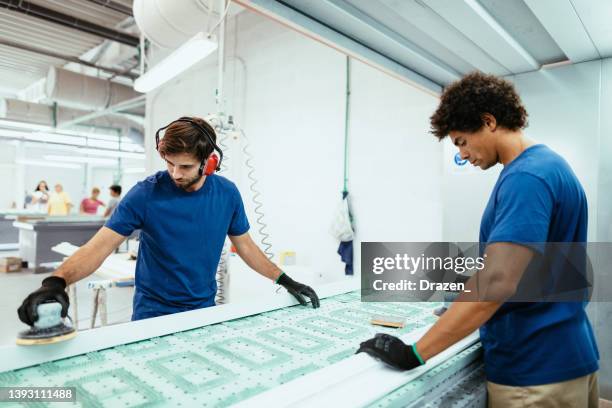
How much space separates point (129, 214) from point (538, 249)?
4.39 ft

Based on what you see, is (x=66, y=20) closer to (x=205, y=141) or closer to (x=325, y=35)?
(x=205, y=141)

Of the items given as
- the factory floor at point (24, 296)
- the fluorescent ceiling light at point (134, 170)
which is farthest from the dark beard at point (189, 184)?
the fluorescent ceiling light at point (134, 170)

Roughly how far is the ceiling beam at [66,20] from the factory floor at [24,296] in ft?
11.2

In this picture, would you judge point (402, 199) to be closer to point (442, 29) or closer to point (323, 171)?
point (323, 171)

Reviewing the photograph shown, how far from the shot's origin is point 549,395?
1.01 m

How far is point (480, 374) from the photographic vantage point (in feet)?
→ 4.03

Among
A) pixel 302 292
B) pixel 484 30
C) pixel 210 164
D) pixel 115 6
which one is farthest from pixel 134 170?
pixel 484 30

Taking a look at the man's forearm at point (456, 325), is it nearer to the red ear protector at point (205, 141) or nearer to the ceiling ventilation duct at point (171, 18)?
the red ear protector at point (205, 141)

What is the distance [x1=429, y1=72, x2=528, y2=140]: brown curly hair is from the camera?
43.3 inches

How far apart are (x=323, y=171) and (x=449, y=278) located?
2.32 m

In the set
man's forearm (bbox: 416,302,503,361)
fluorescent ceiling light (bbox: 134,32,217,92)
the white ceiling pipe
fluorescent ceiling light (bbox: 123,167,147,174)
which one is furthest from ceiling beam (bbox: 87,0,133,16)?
fluorescent ceiling light (bbox: 123,167,147,174)

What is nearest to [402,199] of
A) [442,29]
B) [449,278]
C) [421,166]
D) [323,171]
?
[421,166]

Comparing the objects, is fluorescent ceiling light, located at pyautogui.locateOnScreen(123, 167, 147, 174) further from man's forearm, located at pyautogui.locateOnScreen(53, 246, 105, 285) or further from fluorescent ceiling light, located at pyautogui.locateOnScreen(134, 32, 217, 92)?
man's forearm, located at pyautogui.locateOnScreen(53, 246, 105, 285)

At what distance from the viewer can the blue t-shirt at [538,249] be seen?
0.92m
